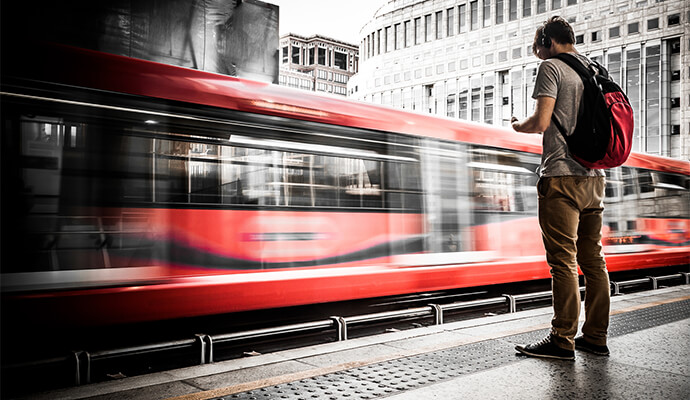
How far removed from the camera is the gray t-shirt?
3.38m

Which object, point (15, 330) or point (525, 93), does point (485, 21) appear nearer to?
point (525, 93)

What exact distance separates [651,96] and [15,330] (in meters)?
50.2

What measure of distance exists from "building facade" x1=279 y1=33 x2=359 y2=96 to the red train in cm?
12151

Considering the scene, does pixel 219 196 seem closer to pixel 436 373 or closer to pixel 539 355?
pixel 436 373

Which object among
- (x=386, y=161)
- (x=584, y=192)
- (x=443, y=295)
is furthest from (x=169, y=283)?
(x=443, y=295)

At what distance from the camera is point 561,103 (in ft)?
11.3

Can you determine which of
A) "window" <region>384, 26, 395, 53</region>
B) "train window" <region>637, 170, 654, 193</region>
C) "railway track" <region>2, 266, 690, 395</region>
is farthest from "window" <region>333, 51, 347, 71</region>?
"railway track" <region>2, 266, 690, 395</region>

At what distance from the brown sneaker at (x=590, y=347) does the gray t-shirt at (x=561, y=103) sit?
1.07 meters

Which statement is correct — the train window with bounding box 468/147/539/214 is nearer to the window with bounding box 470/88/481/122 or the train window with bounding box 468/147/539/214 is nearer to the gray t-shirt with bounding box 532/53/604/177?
the gray t-shirt with bounding box 532/53/604/177

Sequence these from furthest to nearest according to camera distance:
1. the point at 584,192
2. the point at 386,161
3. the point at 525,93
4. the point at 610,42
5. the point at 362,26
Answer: the point at 362,26
the point at 525,93
the point at 610,42
the point at 386,161
the point at 584,192

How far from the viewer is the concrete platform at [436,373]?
8.77 ft

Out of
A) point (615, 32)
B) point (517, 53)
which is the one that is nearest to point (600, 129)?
point (615, 32)

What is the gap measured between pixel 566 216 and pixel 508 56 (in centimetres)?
5444

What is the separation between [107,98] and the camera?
4.64 m
